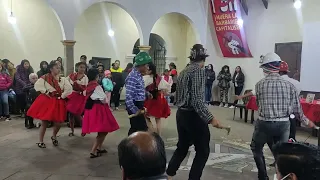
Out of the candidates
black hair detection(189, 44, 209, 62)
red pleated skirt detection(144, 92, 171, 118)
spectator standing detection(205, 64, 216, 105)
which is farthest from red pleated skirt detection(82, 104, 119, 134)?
spectator standing detection(205, 64, 216, 105)

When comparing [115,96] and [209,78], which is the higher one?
Result: [209,78]

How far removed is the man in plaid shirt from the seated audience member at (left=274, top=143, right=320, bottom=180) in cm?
179

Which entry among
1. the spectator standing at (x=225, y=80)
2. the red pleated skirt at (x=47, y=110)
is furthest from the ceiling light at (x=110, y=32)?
the red pleated skirt at (x=47, y=110)

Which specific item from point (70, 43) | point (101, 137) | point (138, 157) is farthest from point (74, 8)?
point (138, 157)

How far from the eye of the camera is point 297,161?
117 cm

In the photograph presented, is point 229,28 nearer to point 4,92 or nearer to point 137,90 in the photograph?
point 4,92

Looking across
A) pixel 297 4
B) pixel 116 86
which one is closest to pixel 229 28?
pixel 297 4

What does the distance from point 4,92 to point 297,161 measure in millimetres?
7653

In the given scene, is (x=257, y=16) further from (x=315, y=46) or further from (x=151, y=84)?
(x=151, y=84)

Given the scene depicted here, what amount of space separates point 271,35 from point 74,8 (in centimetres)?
645

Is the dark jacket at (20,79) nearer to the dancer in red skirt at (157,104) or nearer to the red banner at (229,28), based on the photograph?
the dancer in red skirt at (157,104)

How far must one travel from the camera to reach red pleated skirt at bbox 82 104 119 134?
431 centimetres

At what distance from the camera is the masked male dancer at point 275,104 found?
2.94 metres

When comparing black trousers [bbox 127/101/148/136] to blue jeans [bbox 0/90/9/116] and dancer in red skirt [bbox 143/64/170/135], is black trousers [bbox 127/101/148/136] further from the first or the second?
blue jeans [bbox 0/90/9/116]
